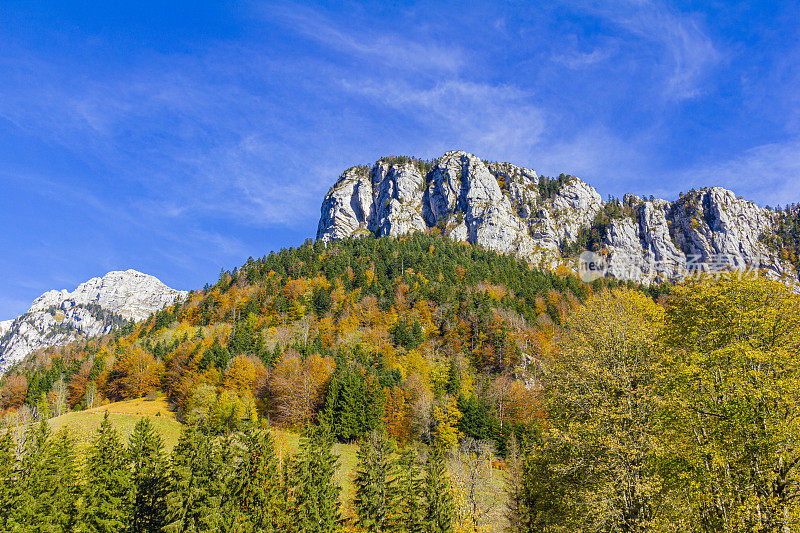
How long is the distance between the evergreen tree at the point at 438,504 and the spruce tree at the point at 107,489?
26141 millimetres

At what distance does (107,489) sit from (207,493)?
1002 centimetres

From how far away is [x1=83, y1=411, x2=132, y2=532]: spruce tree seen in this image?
33406 millimetres

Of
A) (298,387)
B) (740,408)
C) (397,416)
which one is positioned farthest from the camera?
(298,387)

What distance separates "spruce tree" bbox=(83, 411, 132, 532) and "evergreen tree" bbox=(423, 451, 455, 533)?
2614 centimetres

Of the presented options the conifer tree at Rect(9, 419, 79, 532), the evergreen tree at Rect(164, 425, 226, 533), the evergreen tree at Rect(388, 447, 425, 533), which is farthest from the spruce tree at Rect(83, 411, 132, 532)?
the evergreen tree at Rect(388, 447, 425, 533)

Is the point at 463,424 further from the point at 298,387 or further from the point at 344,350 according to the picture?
the point at 344,350

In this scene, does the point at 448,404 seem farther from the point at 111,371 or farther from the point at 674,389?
the point at 111,371

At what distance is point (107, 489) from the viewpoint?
35781 mm

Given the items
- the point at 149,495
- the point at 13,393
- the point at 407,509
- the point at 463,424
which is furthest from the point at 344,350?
the point at 13,393

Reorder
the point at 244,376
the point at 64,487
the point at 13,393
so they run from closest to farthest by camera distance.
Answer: the point at 64,487, the point at 244,376, the point at 13,393

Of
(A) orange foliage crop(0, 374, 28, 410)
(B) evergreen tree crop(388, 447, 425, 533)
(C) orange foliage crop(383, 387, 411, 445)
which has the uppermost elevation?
(A) orange foliage crop(0, 374, 28, 410)

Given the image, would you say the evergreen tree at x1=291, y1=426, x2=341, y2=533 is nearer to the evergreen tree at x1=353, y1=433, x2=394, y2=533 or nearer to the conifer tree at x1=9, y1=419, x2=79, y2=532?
the evergreen tree at x1=353, y1=433, x2=394, y2=533

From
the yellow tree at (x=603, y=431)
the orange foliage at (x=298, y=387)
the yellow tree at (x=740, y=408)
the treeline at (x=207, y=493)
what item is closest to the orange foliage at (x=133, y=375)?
the orange foliage at (x=298, y=387)

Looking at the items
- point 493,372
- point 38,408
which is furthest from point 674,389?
point 38,408
